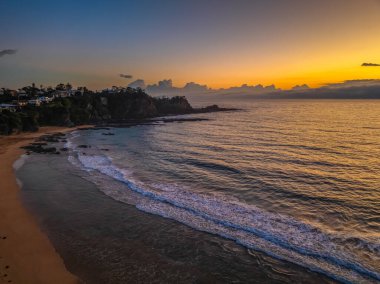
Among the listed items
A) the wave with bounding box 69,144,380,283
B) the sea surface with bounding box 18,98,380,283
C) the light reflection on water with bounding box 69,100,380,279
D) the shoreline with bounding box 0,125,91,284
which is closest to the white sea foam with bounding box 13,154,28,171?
the sea surface with bounding box 18,98,380,283

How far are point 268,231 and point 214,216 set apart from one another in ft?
11.8

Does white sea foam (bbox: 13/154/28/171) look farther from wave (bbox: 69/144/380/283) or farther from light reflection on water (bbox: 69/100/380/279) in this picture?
wave (bbox: 69/144/380/283)

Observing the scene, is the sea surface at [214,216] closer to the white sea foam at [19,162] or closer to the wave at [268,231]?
the wave at [268,231]

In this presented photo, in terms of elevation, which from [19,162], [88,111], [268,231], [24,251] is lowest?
[268,231]

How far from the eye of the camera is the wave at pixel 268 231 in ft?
43.0

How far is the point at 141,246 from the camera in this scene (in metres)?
14.9

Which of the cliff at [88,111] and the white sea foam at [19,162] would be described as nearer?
the white sea foam at [19,162]

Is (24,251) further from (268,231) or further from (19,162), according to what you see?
(19,162)

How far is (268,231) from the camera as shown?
1638 centimetres

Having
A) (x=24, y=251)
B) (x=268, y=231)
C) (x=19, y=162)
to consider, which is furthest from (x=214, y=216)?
(x=19, y=162)

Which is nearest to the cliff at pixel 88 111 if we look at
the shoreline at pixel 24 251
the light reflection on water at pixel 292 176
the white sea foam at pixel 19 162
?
the white sea foam at pixel 19 162

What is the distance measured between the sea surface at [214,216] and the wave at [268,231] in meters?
0.06

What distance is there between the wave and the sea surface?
0.06 metres

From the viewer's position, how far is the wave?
1310 centimetres
